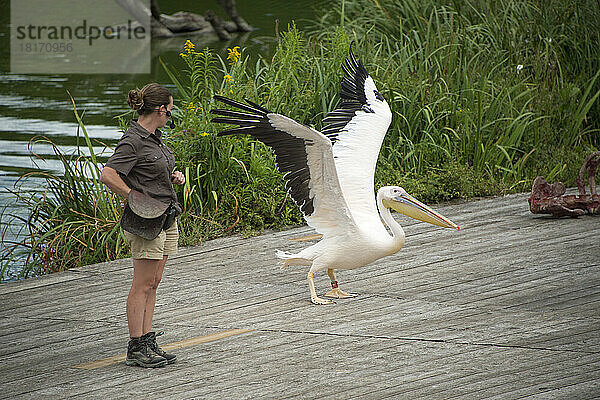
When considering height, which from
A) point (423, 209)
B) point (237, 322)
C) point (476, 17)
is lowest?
point (237, 322)

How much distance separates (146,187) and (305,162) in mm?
1209

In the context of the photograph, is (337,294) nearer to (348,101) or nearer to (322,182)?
(322,182)

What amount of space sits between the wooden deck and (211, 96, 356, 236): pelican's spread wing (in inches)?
21.6

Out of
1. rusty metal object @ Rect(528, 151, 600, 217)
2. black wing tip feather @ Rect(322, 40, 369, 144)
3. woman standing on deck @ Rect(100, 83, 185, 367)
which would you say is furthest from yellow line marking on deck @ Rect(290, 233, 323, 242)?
woman standing on deck @ Rect(100, 83, 185, 367)

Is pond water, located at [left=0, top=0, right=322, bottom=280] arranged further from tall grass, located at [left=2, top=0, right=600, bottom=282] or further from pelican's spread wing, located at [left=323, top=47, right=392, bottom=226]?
pelican's spread wing, located at [left=323, top=47, right=392, bottom=226]

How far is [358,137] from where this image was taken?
6008 mm

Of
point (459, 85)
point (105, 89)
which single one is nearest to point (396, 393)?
point (459, 85)

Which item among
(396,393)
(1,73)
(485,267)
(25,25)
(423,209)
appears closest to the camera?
(396,393)

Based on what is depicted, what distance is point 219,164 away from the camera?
25.5 feet

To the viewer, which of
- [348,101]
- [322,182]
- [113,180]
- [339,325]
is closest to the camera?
[113,180]

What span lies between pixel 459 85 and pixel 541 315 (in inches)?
199

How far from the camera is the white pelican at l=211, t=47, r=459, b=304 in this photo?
4.97 metres

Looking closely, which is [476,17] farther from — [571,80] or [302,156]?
[302,156]

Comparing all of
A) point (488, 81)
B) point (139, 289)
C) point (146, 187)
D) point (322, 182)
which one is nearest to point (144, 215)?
point (146, 187)
